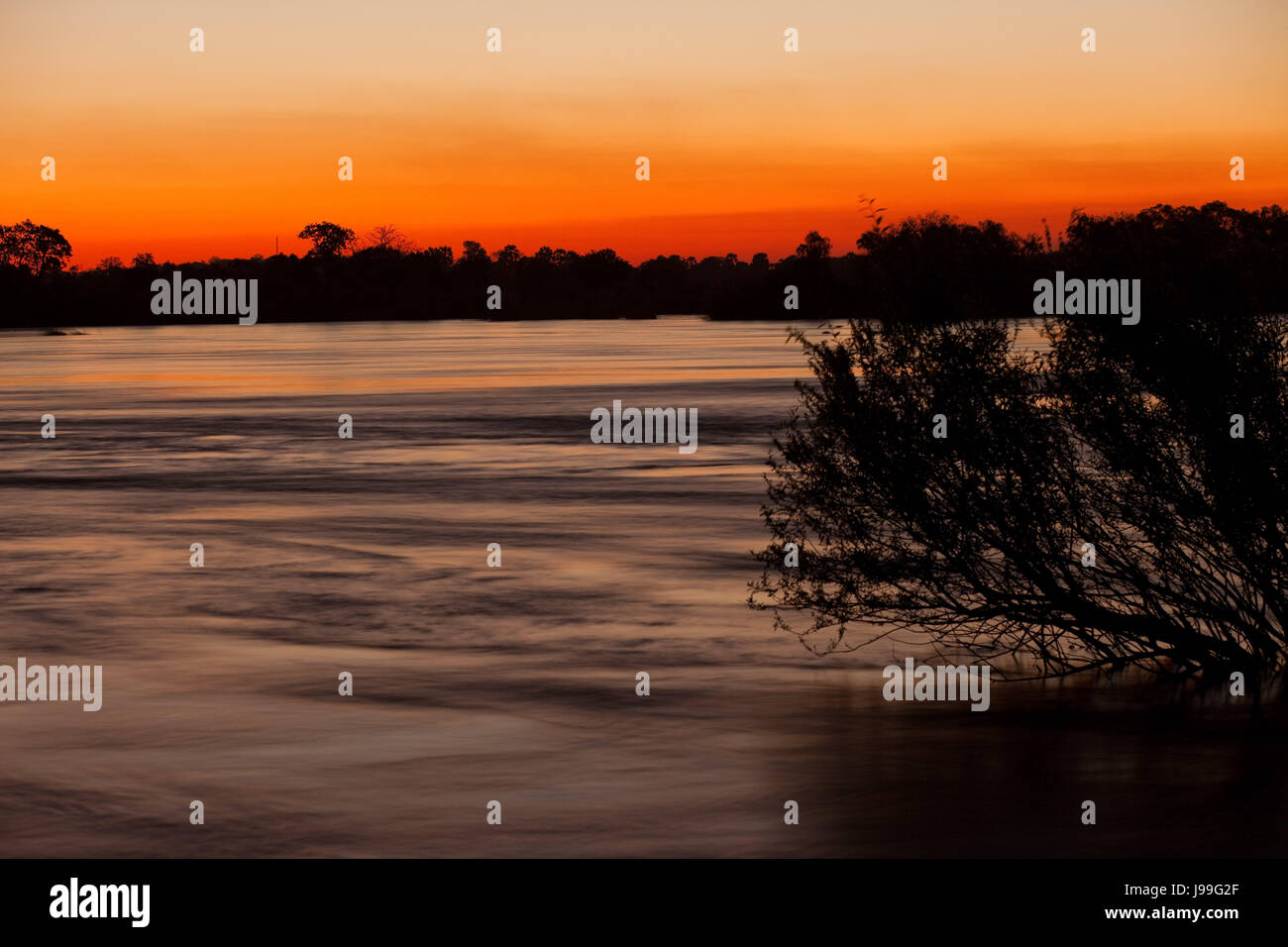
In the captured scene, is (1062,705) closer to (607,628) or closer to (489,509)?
(607,628)

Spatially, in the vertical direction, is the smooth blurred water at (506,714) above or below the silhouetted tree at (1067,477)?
below

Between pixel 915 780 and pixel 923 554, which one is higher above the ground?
pixel 923 554

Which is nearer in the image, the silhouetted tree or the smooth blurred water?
the smooth blurred water

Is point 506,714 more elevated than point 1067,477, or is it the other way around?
point 1067,477

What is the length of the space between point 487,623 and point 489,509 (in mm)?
10372

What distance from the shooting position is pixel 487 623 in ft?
57.4

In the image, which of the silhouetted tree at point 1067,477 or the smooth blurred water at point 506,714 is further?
the silhouetted tree at point 1067,477

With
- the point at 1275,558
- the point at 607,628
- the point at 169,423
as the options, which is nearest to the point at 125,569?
the point at 607,628

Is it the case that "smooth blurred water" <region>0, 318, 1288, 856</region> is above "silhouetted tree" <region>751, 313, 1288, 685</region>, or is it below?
below

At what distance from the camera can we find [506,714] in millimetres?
13523

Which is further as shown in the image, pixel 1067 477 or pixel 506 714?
pixel 1067 477

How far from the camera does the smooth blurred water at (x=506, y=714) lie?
1045 centimetres

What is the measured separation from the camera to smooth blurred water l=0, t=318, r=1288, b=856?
10.5 meters
